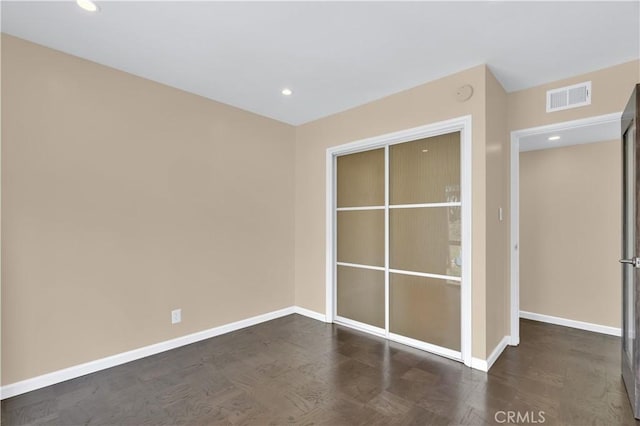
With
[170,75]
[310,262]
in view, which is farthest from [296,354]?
[170,75]

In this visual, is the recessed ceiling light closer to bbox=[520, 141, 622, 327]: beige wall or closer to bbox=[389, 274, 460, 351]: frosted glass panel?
bbox=[389, 274, 460, 351]: frosted glass panel

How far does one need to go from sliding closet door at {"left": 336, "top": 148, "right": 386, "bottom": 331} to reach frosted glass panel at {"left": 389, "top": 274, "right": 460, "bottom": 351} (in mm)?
187

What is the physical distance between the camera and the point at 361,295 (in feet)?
12.4

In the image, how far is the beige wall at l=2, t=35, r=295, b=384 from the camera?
237cm

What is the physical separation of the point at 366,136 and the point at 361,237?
122 cm

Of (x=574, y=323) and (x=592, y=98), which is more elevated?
(x=592, y=98)

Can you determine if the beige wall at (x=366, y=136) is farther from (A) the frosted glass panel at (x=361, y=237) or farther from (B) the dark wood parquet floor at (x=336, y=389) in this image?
(B) the dark wood parquet floor at (x=336, y=389)

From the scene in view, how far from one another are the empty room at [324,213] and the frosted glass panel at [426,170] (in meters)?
0.02

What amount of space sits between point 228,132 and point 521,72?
311 centimetres

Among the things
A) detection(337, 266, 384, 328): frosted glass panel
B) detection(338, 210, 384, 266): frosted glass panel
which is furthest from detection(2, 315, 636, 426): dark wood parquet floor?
detection(338, 210, 384, 266): frosted glass panel

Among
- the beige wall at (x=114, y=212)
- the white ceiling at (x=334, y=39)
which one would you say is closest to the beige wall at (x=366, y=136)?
the white ceiling at (x=334, y=39)

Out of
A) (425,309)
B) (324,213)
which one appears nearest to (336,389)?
(425,309)

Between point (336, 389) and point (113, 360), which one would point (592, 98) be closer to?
point (336, 389)

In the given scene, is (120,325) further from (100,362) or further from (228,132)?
(228,132)
